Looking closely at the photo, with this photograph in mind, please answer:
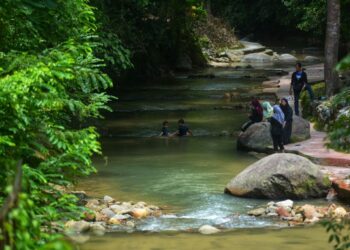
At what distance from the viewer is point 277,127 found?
17.2 m

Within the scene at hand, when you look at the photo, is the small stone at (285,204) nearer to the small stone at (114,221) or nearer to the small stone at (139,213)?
the small stone at (139,213)

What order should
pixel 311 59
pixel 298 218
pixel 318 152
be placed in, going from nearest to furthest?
pixel 298 218, pixel 318 152, pixel 311 59

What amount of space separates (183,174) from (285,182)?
324 centimetres

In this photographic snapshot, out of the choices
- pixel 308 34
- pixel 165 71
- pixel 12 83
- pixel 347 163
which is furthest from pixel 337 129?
pixel 308 34

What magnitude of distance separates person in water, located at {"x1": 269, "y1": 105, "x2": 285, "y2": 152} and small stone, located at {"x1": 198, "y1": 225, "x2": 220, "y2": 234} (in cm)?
619

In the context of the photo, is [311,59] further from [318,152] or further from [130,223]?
[130,223]

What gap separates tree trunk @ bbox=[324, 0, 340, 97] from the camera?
866 inches

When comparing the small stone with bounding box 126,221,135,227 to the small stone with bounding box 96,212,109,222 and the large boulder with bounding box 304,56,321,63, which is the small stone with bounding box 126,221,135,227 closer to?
the small stone with bounding box 96,212,109,222

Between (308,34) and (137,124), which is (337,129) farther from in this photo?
(308,34)

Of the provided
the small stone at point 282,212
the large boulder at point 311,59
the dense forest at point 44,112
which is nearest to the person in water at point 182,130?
the small stone at point 282,212

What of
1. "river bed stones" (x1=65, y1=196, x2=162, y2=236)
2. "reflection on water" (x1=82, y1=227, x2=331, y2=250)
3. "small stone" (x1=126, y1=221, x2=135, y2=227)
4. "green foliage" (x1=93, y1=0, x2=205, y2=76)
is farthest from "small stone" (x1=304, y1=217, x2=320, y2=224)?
"green foliage" (x1=93, y1=0, x2=205, y2=76)

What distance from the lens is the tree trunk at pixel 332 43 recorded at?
2200 cm

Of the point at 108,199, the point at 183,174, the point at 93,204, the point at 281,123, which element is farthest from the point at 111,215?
the point at 281,123

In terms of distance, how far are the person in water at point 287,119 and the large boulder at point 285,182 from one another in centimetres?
418
